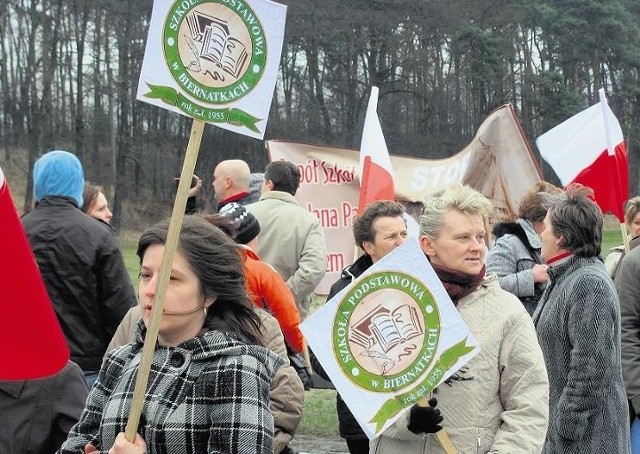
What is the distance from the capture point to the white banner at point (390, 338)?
122 inches

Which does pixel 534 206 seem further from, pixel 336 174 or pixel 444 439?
pixel 336 174

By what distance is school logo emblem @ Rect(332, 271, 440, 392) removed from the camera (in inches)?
122

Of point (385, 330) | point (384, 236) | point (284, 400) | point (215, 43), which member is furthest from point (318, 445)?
point (215, 43)

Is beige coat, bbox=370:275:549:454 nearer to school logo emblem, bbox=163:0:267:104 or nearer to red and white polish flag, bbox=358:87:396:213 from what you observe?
school logo emblem, bbox=163:0:267:104

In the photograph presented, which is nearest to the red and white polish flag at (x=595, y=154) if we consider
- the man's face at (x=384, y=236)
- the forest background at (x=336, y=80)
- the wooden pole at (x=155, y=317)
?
the man's face at (x=384, y=236)

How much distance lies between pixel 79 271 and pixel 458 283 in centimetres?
218

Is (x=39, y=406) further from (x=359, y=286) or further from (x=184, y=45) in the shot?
(x=184, y=45)

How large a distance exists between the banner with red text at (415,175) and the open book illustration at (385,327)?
18.7 feet

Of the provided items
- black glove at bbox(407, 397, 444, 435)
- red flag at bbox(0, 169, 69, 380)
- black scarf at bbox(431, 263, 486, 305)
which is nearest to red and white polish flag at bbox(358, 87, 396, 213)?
black scarf at bbox(431, 263, 486, 305)

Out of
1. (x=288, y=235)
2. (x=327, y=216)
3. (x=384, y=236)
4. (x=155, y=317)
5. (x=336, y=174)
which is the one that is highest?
(x=155, y=317)

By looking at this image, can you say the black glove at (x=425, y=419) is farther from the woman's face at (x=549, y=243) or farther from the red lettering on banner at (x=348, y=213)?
the red lettering on banner at (x=348, y=213)

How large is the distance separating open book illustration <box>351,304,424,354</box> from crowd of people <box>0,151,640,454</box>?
0.24 meters

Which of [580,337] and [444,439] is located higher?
[580,337]

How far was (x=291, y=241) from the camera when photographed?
6055 millimetres
